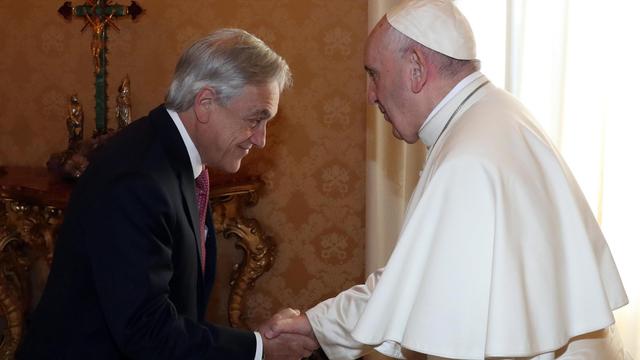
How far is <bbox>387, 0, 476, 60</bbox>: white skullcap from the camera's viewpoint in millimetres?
2246

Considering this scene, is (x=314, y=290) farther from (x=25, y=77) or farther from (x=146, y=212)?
(x=146, y=212)

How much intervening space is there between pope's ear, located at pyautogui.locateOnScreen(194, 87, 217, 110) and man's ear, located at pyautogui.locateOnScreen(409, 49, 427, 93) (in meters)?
0.57

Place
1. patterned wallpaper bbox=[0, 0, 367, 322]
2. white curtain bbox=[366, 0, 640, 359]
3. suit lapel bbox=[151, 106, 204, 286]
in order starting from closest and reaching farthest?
1. suit lapel bbox=[151, 106, 204, 286]
2. white curtain bbox=[366, 0, 640, 359]
3. patterned wallpaper bbox=[0, 0, 367, 322]

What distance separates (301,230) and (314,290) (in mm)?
348

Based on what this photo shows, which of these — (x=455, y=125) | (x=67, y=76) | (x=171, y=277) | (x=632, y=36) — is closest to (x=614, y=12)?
(x=632, y=36)

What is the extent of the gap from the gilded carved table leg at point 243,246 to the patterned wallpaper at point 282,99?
0.21 m

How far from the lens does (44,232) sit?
4.17 metres

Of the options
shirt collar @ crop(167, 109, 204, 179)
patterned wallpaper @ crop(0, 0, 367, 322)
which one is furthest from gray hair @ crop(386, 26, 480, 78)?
patterned wallpaper @ crop(0, 0, 367, 322)

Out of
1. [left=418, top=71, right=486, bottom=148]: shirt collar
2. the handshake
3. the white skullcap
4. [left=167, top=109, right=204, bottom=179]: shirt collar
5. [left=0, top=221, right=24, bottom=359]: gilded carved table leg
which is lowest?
[left=0, top=221, right=24, bottom=359]: gilded carved table leg

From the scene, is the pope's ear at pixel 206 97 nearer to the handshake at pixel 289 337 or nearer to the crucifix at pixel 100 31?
the handshake at pixel 289 337

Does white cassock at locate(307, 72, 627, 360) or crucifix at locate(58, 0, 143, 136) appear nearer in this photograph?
white cassock at locate(307, 72, 627, 360)

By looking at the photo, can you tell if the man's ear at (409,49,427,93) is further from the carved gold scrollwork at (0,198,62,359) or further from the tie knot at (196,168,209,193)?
the carved gold scrollwork at (0,198,62,359)

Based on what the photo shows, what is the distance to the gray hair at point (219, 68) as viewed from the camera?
238 centimetres

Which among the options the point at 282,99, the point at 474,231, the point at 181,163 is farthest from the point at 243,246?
the point at 474,231
